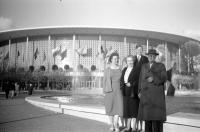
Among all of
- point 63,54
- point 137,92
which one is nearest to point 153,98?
point 137,92

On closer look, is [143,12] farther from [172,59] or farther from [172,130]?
[172,59]

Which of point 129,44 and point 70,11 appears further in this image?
point 129,44

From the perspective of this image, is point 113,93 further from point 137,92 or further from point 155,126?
point 155,126

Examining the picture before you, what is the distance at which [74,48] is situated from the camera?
48.2 metres

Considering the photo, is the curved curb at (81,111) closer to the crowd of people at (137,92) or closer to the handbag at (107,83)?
the crowd of people at (137,92)

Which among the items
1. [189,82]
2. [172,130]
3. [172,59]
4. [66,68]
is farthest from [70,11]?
[172,59]

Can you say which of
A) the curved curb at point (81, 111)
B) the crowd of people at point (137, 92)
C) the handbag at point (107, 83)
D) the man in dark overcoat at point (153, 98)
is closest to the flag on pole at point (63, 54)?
the curved curb at point (81, 111)

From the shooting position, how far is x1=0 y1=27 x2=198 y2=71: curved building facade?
157 feet

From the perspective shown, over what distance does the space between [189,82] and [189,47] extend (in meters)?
7.17

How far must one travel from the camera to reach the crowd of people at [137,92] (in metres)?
3.33

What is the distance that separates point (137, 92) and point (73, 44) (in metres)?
45.4

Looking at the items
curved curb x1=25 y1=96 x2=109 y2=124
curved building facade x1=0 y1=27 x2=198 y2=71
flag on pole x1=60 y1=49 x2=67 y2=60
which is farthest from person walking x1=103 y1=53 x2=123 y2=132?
flag on pole x1=60 y1=49 x2=67 y2=60

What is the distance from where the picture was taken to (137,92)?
3.91 metres

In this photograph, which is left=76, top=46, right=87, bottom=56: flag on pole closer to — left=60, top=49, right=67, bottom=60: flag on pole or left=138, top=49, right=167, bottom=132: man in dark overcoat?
left=60, top=49, right=67, bottom=60: flag on pole
